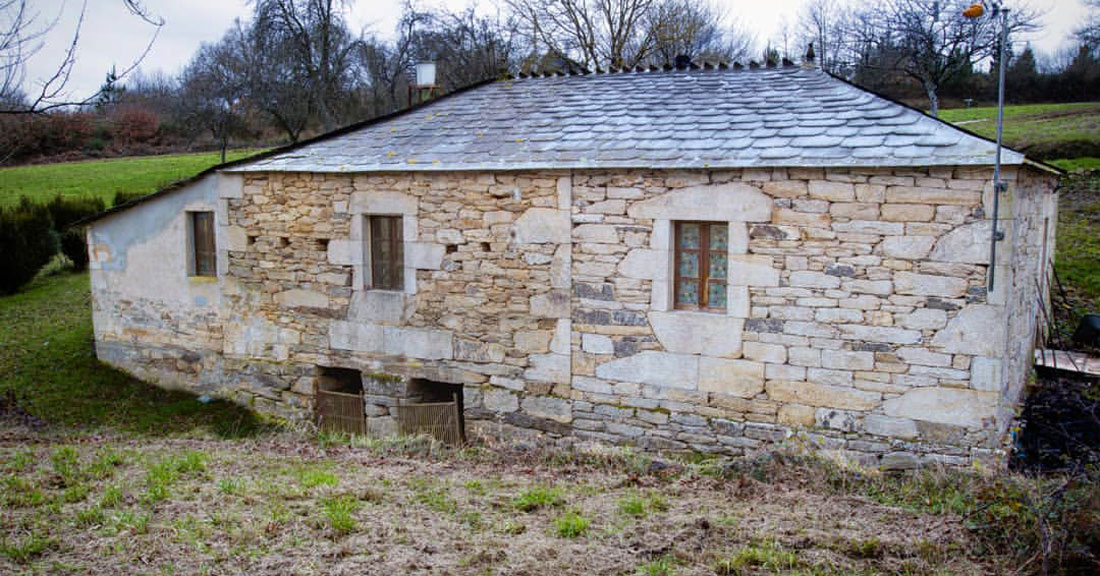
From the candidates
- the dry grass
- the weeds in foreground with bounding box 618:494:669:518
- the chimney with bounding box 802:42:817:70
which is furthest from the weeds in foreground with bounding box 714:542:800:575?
the chimney with bounding box 802:42:817:70

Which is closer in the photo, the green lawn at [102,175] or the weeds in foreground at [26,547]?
the weeds in foreground at [26,547]

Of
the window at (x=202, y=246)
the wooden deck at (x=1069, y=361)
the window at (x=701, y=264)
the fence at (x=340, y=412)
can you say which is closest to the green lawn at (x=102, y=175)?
the window at (x=202, y=246)

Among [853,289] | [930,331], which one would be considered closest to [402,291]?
[853,289]

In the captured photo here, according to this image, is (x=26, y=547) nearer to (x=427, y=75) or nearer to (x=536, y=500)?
(x=536, y=500)

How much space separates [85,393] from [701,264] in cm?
822

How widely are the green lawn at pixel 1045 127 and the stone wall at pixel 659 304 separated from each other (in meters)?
10.1

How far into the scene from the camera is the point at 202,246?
10.8 m

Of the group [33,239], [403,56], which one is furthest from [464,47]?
[33,239]

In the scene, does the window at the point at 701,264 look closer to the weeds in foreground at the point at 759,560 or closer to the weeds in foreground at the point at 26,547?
the weeds in foreground at the point at 759,560

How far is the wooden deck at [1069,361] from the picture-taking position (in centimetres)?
897

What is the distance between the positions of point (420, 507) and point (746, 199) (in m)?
4.03

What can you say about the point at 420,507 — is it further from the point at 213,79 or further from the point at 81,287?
the point at 213,79

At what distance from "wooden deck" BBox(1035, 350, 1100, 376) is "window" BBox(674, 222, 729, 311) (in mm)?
4096

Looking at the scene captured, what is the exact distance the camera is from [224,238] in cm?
1033
